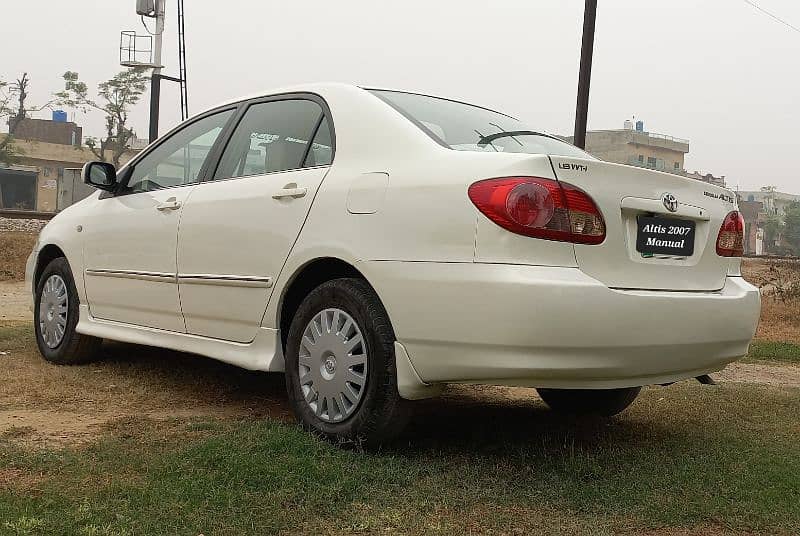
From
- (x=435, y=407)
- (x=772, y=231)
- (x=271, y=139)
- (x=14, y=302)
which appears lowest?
(x=14, y=302)

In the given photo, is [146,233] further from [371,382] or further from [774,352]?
[774,352]

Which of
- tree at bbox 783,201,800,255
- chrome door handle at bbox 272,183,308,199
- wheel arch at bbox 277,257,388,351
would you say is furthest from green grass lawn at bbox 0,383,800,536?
tree at bbox 783,201,800,255

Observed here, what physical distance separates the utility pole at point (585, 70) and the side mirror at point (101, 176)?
338 inches

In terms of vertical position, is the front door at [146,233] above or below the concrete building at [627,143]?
below

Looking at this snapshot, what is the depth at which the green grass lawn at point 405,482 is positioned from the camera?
269 centimetres

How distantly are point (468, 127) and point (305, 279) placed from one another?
999 millimetres

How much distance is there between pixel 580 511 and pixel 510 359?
22.0 inches

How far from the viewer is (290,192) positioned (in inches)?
150

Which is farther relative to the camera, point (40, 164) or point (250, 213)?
point (40, 164)

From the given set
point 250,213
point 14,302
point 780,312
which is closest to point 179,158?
point 250,213

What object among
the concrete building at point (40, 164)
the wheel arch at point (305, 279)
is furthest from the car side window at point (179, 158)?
the concrete building at point (40, 164)

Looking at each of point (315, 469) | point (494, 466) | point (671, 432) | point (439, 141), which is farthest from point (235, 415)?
point (671, 432)

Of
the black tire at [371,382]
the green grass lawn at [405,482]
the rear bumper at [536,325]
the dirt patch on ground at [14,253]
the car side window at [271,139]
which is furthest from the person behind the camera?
the dirt patch on ground at [14,253]

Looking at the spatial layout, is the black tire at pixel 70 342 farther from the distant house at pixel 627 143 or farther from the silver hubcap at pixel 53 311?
the distant house at pixel 627 143
